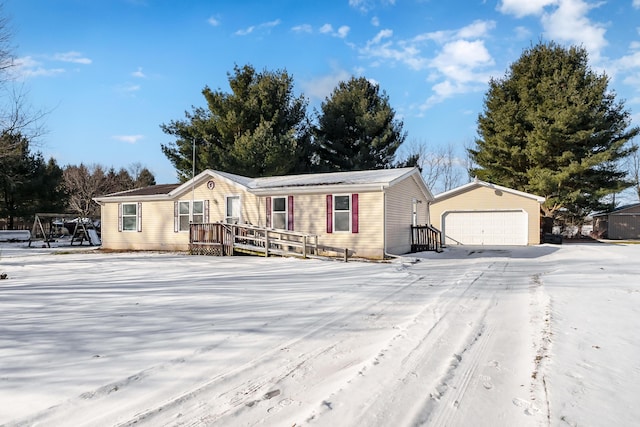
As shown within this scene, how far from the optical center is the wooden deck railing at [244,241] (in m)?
14.1

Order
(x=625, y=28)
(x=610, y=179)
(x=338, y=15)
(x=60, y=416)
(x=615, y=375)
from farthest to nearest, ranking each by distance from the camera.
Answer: (x=610, y=179)
(x=625, y=28)
(x=338, y=15)
(x=615, y=375)
(x=60, y=416)

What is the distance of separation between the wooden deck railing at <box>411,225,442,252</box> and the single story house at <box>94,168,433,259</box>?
0.40 m

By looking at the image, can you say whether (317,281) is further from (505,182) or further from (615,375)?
(505,182)

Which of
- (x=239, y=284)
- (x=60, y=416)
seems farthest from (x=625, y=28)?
(x=60, y=416)

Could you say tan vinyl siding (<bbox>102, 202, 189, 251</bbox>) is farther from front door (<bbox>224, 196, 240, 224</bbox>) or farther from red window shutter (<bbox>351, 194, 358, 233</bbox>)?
red window shutter (<bbox>351, 194, 358, 233</bbox>)

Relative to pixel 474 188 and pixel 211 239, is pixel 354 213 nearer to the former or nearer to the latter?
pixel 211 239

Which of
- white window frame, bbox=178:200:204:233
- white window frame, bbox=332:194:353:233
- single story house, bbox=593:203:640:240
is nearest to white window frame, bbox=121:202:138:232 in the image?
white window frame, bbox=178:200:204:233

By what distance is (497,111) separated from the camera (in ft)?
96.1

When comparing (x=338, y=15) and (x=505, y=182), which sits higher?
(x=338, y=15)

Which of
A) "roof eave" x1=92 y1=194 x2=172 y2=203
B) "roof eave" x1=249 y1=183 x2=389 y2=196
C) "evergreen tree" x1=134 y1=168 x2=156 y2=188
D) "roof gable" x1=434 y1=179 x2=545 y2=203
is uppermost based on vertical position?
"evergreen tree" x1=134 y1=168 x2=156 y2=188

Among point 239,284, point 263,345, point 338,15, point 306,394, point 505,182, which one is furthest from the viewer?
point 505,182

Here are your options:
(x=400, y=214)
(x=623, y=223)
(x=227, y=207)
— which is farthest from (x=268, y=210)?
(x=623, y=223)

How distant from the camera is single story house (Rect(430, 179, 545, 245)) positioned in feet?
71.2

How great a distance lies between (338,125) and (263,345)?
88.6ft
